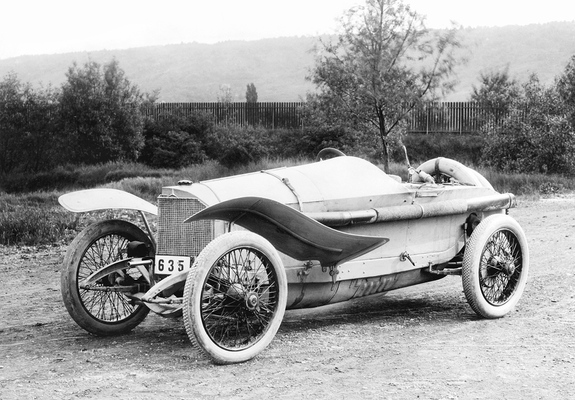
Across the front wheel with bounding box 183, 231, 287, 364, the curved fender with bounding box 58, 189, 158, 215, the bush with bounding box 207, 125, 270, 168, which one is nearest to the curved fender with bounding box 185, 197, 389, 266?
the front wheel with bounding box 183, 231, 287, 364

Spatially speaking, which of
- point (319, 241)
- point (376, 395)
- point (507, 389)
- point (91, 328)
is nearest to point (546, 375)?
point (507, 389)

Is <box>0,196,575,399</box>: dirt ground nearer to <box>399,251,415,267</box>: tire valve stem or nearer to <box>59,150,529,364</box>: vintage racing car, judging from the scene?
<box>59,150,529,364</box>: vintage racing car

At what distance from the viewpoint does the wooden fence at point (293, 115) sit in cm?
4238

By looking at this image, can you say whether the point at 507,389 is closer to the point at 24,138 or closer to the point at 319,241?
the point at 319,241

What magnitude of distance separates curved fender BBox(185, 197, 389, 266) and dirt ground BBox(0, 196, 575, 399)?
0.67 m

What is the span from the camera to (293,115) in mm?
45500

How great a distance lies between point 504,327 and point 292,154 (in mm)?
30545

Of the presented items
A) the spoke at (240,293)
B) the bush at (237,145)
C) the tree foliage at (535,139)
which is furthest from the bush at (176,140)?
the spoke at (240,293)

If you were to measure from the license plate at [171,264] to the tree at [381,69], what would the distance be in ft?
51.2

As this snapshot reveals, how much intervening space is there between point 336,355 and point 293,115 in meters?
40.3

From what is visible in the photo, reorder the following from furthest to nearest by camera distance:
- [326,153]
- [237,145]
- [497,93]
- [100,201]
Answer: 1. [497,93]
2. [237,145]
3. [326,153]
4. [100,201]

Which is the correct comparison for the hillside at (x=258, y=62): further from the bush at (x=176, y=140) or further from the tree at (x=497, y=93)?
the bush at (x=176, y=140)

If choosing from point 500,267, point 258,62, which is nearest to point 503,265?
point 500,267

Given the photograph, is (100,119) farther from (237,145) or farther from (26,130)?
(237,145)
